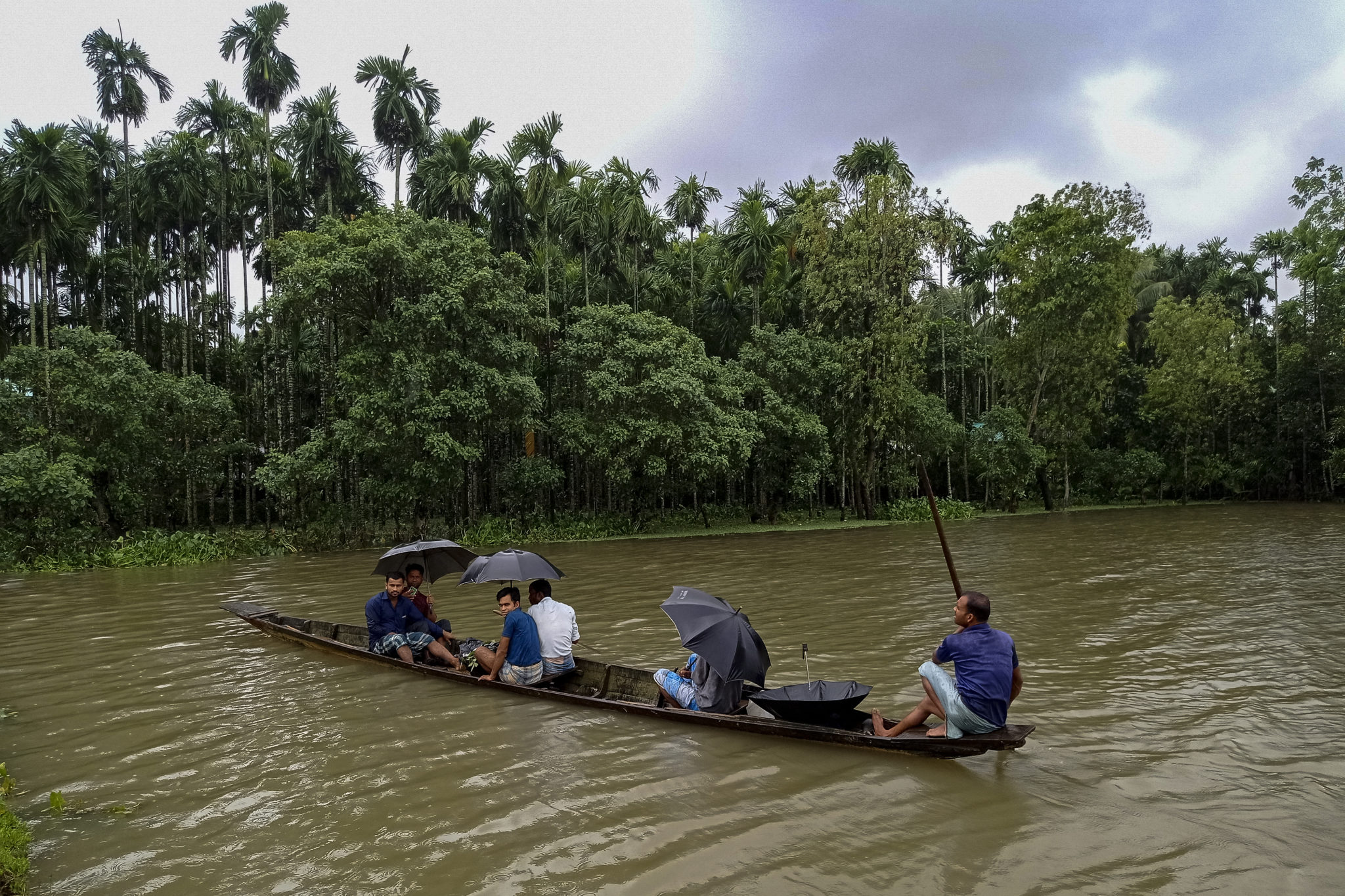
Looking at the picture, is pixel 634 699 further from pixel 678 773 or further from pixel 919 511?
pixel 919 511

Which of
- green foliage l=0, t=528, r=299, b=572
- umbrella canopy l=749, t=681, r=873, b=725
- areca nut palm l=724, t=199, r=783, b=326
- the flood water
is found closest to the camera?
the flood water

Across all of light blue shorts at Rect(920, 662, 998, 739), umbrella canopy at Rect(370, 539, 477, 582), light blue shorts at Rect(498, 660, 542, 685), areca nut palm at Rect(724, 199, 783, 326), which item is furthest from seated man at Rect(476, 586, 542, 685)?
areca nut palm at Rect(724, 199, 783, 326)

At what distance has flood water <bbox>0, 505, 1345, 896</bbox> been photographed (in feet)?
14.3

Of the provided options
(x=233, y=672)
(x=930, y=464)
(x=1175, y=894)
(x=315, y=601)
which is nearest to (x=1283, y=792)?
(x=1175, y=894)

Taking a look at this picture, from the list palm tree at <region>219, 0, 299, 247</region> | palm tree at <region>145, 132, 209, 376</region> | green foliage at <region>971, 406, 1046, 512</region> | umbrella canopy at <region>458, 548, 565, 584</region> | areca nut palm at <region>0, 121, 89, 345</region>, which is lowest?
umbrella canopy at <region>458, 548, 565, 584</region>

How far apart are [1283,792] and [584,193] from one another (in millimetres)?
24735

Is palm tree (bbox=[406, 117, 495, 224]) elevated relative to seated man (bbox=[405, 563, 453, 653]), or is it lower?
elevated

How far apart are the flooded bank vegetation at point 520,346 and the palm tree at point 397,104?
0.08 m

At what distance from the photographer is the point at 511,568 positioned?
782 centimetres

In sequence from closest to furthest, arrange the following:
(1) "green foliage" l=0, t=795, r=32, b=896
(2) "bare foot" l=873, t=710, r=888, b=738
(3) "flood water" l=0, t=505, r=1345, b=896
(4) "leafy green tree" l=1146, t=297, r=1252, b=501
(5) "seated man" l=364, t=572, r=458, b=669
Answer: (1) "green foliage" l=0, t=795, r=32, b=896 → (3) "flood water" l=0, t=505, r=1345, b=896 → (2) "bare foot" l=873, t=710, r=888, b=738 → (5) "seated man" l=364, t=572, r=458, b=669 → (4) "leafy green tree" l=1146, t=297, r=1252, b=501

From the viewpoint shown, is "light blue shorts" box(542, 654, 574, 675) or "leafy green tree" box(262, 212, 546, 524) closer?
"light blue shorts" box(542, 654, 574, 675)

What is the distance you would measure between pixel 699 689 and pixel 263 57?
85.7ft

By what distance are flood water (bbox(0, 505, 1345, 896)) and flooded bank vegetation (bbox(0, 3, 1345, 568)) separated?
10.8m

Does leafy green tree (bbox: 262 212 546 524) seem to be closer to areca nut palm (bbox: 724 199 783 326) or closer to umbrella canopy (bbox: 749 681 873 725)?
areca nut palm (bbox: 724 199 783 326)
